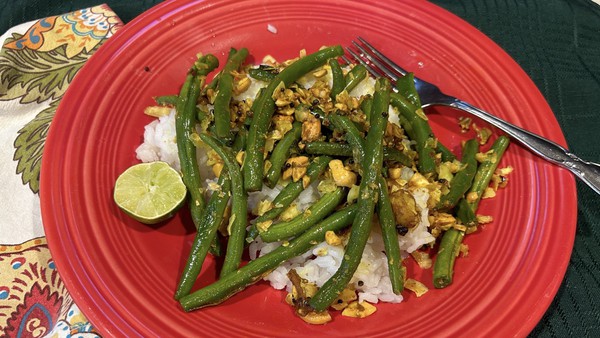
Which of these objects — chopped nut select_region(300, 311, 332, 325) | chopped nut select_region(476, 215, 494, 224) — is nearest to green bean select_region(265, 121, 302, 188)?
chopped nut select_region(300, 311, 332, 325)

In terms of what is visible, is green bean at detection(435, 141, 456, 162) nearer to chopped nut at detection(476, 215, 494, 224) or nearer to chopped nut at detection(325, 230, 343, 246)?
chopped nut at detection(476, 215, 494, 224)

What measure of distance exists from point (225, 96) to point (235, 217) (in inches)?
25.0

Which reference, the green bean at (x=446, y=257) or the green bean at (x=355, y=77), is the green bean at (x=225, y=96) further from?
the green bean at (x=446, y=257)

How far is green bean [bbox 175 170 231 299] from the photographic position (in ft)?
7.00

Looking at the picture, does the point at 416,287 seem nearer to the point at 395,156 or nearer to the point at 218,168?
the point at 395,156

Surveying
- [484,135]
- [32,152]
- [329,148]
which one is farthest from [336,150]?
[32,152]

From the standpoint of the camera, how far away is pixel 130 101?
2.65 m

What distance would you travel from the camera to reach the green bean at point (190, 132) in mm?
2330

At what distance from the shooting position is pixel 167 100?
261 cm

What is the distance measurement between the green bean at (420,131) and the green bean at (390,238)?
0.38 metres

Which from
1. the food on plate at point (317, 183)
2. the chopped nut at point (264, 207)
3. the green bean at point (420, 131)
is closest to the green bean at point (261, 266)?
the food on plate at point (317, 183)

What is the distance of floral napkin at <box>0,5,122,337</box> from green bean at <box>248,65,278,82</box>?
4.12 ft

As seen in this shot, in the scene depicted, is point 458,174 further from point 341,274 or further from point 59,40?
point 59,40

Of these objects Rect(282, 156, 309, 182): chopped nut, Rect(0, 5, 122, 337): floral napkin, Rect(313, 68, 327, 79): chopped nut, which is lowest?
Rect(0, 5, 122, 337): floral napkin
